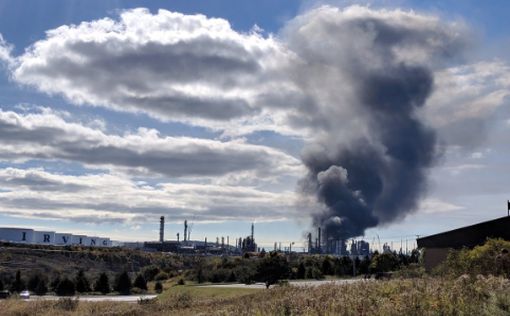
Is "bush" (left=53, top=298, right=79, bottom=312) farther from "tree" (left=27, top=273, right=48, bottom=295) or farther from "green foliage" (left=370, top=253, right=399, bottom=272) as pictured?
"green foliage" (left=370, top=253, right=399, bottom=272)

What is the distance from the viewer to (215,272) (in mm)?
72812

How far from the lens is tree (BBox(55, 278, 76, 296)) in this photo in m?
67.2

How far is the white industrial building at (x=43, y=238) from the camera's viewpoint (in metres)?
140

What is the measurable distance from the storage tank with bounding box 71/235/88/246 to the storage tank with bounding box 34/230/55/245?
973cm

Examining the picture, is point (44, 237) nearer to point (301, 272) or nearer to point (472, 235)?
point (301, 272)

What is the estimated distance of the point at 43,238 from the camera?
152750 mm

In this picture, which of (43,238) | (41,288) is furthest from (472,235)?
(43,238)

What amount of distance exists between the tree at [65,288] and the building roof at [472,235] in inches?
1521

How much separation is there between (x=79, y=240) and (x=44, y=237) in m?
18.3

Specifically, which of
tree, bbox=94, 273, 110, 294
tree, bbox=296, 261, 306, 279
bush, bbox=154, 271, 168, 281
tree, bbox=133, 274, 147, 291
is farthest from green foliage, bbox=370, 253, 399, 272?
tree, bbox=94, 273, 110, 294

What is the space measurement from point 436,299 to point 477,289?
137cm

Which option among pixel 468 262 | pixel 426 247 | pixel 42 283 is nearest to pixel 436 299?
pixel 468 262

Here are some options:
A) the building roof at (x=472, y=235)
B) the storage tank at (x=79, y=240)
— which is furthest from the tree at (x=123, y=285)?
the storage tank at (x=79, y=240)

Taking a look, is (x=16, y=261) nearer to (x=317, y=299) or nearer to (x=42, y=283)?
(x=42, y=283)
